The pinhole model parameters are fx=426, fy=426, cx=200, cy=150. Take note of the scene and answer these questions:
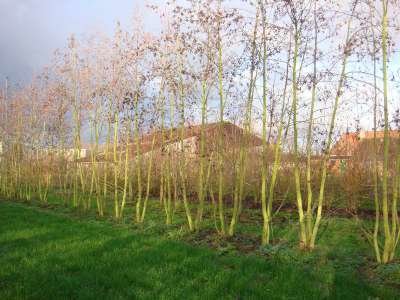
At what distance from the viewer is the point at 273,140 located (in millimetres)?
10039

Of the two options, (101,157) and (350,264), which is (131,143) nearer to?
(101,157)

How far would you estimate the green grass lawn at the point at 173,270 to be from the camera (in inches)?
178

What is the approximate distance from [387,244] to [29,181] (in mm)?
14251

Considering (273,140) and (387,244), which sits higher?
(273,140)

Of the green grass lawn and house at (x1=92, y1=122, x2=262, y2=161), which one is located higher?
house at (x1=92, y1=122, x2=262, y2=161)

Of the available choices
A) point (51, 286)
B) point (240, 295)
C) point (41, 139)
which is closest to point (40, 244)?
point (51, 286)

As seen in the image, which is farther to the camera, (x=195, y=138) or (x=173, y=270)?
(x=195, y=138)

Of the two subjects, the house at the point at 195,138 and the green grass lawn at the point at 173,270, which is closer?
the green grass lawn at the point at 173,270

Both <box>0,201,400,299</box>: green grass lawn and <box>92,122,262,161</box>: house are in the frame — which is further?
<box>92,122,262,161</box>: house

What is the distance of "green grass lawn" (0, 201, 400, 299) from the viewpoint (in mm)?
4531

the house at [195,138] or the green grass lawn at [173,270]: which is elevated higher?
the house at [195,138]

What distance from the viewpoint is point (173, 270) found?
536 cm

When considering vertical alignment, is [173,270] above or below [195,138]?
below

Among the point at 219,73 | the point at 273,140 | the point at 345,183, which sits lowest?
the point at 345,183
